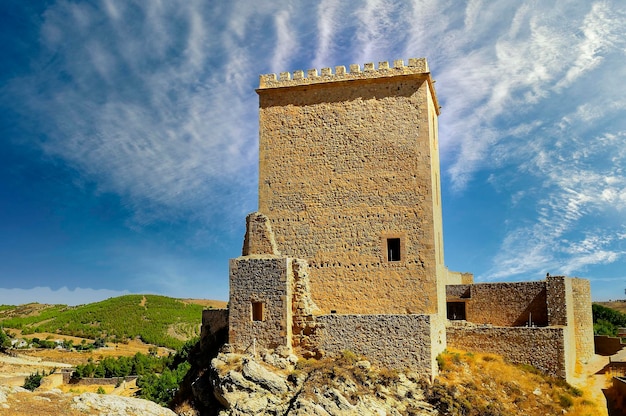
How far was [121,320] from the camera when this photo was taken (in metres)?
65.8

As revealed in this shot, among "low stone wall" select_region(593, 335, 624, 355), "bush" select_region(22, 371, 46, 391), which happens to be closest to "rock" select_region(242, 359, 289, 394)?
"low stone wall" select_region(593, 335, 624, 355)

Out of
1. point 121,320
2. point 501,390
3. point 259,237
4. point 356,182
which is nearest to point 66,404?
point 259,237

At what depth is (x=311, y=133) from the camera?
1958 cm

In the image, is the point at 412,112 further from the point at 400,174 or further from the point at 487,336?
the point at 487,336

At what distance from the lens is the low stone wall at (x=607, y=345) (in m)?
23.3

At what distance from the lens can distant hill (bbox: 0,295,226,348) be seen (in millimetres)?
60312

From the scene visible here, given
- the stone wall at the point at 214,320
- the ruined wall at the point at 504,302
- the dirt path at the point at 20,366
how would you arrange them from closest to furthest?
1. the stone wall at the point at 214,320
2. the ruined wall at the point at 504,302
3. the dirt path at the point at 20,366

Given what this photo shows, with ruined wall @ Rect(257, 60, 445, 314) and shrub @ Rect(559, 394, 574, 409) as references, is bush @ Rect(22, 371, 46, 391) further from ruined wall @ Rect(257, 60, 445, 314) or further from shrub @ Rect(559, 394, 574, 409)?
shrub @ Rect(559, 394, 574, 409)

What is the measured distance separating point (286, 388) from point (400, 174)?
7629 millimetres

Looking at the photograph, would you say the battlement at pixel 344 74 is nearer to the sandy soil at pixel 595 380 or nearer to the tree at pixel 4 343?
the sandy soil at pixel 595 380

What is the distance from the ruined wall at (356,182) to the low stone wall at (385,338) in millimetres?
1755

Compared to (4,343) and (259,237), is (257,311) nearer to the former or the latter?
(259,237)

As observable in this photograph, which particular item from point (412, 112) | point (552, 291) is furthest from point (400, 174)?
point (552, 291)

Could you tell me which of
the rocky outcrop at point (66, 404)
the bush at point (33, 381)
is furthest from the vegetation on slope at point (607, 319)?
the bush at point (33, 381)
